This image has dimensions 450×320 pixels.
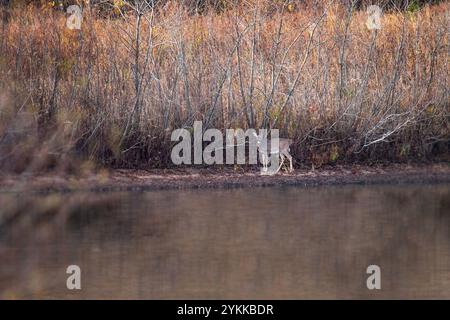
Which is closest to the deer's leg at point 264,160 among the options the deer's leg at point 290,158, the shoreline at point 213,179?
the shoreline at point 213,179

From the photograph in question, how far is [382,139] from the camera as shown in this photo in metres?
14.4

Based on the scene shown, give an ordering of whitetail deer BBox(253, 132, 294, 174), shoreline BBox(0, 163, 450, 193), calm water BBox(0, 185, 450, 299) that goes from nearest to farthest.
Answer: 1. calm water BBox(0, 185, 450, 299)
2. shoreline BBox(0, 163, 450, 193)
3. whitetail deer BBox(253, 132, 294, 174)

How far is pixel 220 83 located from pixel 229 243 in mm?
4896

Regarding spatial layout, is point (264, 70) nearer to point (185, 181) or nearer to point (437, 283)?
point (185, 181)

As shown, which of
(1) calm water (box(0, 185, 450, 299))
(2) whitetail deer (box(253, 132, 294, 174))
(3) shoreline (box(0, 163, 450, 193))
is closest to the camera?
(1) calm water (box(0, 185, 450, 299))

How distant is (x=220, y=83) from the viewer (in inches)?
565

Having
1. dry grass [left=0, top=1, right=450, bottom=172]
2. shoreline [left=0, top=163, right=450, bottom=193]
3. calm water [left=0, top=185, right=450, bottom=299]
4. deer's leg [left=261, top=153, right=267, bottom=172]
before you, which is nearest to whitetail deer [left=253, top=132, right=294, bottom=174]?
deer's leg [left=261, top=153, right=267, bottom=172]

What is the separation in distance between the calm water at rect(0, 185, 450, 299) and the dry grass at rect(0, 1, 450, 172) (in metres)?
1.44

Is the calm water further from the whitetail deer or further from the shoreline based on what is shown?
the whitetail deer

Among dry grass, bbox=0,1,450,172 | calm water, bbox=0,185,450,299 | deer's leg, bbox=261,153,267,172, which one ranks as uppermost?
dry grass, bbox=0,1,450,172

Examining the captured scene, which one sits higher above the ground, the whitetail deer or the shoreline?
the whitetail deer

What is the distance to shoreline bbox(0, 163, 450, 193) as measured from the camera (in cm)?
1296

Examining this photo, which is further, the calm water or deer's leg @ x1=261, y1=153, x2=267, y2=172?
deer's leg @ x1=261, y1=153, x2=267, y2=172

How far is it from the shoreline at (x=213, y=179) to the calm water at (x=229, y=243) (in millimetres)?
391
